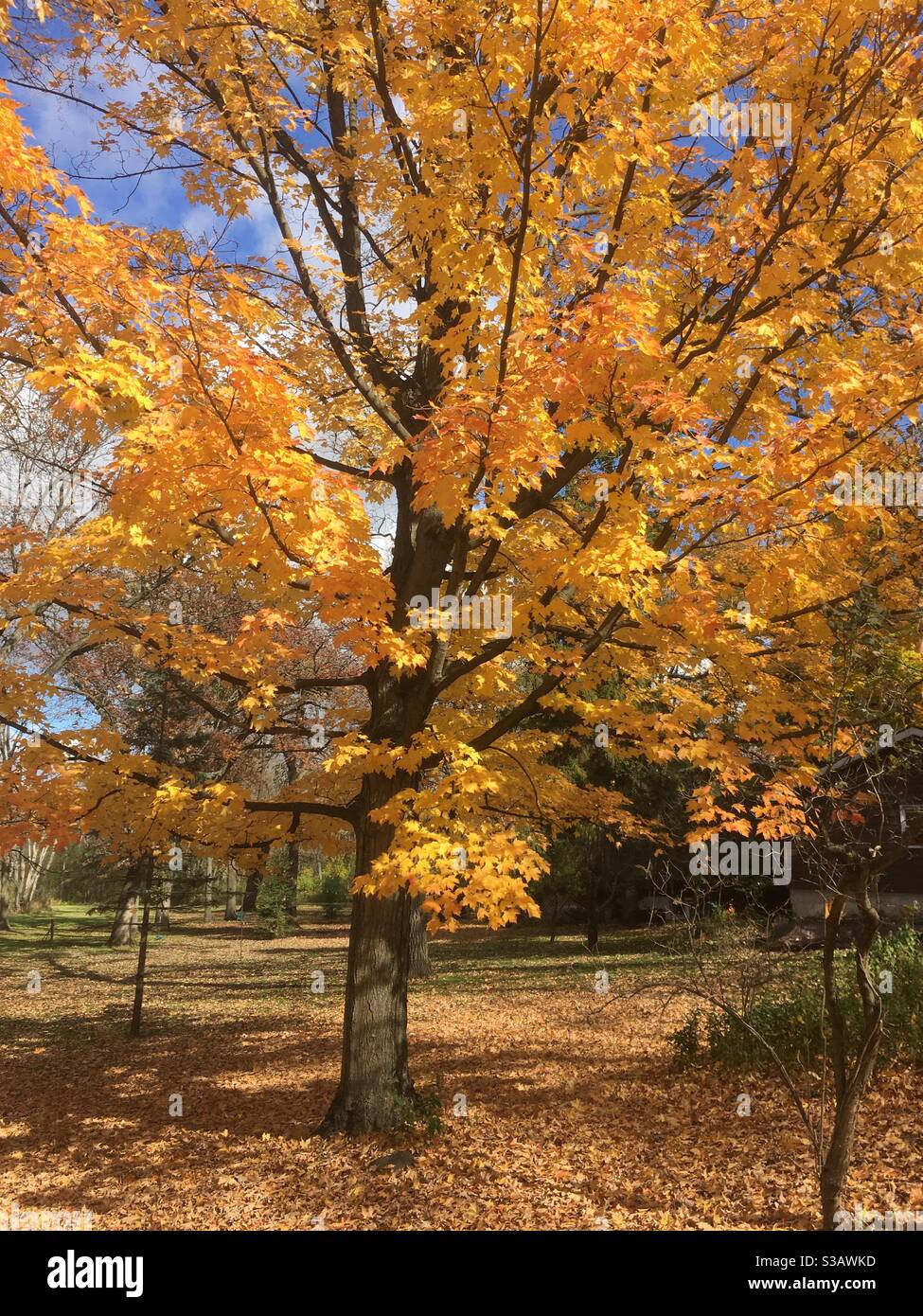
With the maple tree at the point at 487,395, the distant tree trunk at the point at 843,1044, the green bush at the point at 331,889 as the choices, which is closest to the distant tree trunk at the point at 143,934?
the maple tree at the point at 487,395

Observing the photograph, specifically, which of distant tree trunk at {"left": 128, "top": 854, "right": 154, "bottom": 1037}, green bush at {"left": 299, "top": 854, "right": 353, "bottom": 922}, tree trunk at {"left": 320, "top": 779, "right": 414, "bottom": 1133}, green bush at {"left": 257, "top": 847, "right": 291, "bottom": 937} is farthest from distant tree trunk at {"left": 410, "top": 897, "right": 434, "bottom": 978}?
green bush at {"left": 299, "top": 854, "right": 353, "bottom": 922}

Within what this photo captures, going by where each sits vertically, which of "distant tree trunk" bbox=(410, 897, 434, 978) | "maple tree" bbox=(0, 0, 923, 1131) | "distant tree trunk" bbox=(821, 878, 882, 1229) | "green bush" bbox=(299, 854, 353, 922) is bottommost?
"green bush" bbox=(299, 854, 353, 922)

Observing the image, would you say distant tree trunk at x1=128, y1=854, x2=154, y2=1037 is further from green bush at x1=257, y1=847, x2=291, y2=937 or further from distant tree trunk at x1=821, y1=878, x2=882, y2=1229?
green bush at x1=257, y1=847, x2=291, y2=937

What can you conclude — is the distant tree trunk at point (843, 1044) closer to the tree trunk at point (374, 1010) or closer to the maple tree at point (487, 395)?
the maple tree at point (487, 395)

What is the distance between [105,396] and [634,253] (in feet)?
12.9

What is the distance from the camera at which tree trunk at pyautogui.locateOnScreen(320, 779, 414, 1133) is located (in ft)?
24.1

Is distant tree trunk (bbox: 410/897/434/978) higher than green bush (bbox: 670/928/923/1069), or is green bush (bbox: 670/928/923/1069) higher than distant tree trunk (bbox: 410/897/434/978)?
green bush (bbox: 670/928/923/1069)

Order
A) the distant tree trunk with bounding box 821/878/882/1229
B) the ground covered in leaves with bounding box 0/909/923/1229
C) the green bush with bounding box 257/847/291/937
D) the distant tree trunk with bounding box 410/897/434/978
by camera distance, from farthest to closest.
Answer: the green bush with bounding box 257/847/291/937 → the distant tree trunk with bounding box 410/897/434/978 → the ground covered in leaves with bounding box 0/909/923/1229 → the distant tree trunk with bounding box 821/878/882/1229

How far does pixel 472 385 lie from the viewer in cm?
542

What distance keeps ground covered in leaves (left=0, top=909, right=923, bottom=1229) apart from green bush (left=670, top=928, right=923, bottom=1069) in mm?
260

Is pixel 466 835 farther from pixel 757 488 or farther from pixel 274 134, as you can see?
pixel 274 134

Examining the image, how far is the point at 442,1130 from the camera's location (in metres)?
7.50
